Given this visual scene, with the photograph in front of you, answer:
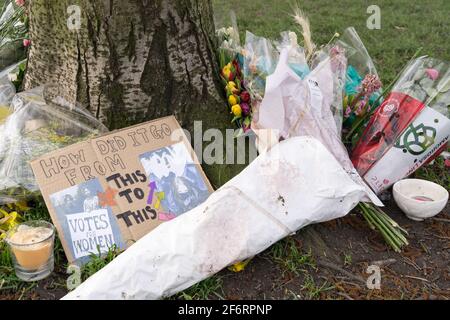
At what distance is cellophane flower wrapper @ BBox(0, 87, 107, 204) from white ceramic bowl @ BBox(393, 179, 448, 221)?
1.39 metres

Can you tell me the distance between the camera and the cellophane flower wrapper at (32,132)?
2629 millimetres

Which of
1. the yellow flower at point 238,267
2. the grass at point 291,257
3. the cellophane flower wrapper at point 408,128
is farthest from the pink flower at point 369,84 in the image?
the yellow flower at point 238,267

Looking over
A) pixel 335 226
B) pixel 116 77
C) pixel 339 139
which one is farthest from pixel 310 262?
pixel 116 77

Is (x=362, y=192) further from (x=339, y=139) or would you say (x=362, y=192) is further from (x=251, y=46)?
(x=251, y=46)

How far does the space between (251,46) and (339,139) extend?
2.09ft

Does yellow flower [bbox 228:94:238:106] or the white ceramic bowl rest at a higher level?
yellow flower [bbox 228:94:238:106]

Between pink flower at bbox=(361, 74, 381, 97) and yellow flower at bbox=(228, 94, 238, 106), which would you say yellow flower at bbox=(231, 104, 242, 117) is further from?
pink flower at bbox=(361, 74, 381, 97)

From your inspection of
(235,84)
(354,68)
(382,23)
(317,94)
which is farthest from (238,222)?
(382,23)

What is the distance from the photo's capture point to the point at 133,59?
2.67m

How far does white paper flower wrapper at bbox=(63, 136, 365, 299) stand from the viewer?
222 centimetres

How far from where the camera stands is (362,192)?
2514 millimetres

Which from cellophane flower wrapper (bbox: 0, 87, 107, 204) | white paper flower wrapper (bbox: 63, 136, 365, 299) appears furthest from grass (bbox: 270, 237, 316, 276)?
cellophane flower wrapper (bbox: 0, 87, 107, 204)

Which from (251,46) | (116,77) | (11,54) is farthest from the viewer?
(11,54)

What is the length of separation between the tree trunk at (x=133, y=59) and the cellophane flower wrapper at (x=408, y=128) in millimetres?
639
